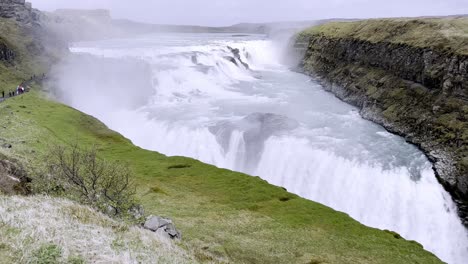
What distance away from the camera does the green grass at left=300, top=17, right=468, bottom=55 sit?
6988cm

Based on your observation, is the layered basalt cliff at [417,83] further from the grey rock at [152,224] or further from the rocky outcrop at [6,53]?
the rocky outcrop at [6,53]

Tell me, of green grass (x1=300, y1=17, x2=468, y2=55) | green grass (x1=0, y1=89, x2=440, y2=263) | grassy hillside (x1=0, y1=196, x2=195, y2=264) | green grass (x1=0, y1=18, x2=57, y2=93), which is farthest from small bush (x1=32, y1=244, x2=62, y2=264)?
green grass (x1=0, y1=18, x2=57, y2=93)

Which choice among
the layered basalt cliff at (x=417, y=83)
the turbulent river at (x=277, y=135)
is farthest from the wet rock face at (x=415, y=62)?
the turbulent river at (x=277, y=135)

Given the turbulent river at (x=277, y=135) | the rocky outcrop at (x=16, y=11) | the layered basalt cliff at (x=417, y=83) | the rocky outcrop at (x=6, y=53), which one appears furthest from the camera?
the rocky outcrop at (x=16, y=11)

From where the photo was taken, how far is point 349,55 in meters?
104

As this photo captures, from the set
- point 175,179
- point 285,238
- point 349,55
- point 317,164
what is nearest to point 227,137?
point 317,164

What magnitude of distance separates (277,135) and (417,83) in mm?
29434

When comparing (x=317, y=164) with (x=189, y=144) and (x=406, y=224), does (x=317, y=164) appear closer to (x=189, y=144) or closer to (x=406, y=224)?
(x=406, y=224)

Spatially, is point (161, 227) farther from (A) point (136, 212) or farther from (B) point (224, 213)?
(B) point (224, 213)

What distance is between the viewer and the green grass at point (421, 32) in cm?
6988

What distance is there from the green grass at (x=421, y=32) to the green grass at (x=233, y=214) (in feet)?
148

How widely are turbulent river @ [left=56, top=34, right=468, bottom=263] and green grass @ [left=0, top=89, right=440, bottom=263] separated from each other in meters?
12.9

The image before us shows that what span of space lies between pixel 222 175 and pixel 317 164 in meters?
16.3

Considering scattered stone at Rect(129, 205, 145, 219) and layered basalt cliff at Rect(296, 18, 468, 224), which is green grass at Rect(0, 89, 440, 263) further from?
layered basalt cliff at Rect(296, 18, 468, 224)
